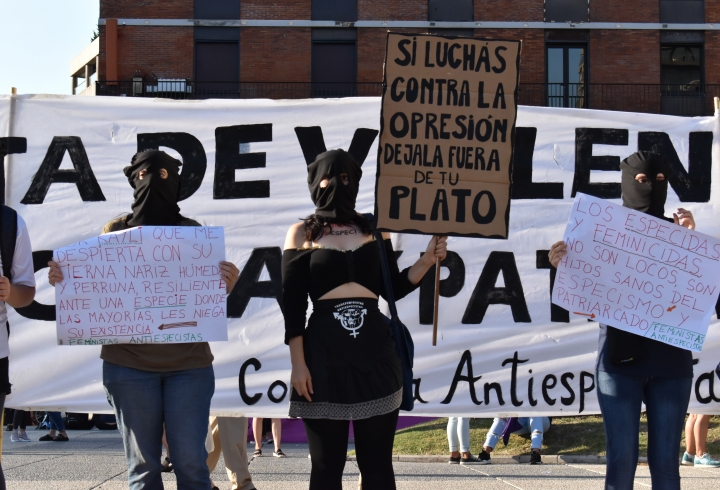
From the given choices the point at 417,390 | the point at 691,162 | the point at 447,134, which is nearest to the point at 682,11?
the point at 691,162

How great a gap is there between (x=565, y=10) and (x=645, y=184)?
2470 centimetres

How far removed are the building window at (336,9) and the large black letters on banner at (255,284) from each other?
2257 cm

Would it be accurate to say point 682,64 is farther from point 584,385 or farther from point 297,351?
point 297,351

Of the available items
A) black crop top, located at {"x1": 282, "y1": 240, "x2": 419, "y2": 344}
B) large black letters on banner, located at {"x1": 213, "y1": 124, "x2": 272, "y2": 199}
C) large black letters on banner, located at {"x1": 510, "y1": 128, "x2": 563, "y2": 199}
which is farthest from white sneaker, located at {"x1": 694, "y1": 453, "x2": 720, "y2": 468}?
black crop top, located at {"x1": 282, "y1": 240, "x2": 419, "y2": 344}

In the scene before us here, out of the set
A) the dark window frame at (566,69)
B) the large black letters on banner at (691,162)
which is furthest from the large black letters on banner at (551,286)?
the dark window frame at (566,69)

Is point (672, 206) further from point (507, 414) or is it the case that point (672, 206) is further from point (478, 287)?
point (507, 414)

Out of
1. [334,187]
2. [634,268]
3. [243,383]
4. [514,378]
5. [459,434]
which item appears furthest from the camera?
[459,434]

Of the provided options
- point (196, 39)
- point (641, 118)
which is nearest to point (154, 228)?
point (641, 118)

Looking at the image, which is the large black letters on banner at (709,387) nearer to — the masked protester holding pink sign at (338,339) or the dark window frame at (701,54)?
the masked protester holding pink sign at (338,339)

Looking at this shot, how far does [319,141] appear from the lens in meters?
6.41

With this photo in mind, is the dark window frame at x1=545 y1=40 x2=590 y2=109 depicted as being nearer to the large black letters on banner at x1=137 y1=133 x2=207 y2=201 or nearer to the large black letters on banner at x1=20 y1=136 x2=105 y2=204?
the large black letters on banner at x1=137 y1=133 x2=207 y2=201

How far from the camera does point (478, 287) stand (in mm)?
6316

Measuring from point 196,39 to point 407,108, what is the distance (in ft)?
80.3

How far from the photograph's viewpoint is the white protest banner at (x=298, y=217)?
20.1 ft
